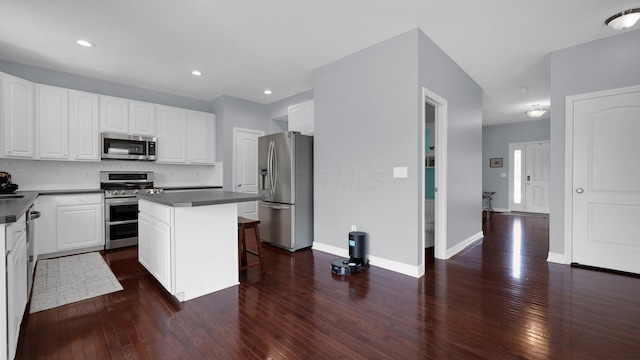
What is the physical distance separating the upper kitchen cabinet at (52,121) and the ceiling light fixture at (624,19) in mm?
6779

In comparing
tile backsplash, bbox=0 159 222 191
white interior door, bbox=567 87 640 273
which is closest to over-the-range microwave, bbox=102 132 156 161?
tile backsplash, bbox=0 159 222 191

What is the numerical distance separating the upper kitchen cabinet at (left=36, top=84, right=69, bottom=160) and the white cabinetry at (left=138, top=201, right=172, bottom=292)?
6.76 feet

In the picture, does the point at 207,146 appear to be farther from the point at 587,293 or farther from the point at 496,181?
the point at 496,181

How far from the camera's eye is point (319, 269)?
10.7 ft

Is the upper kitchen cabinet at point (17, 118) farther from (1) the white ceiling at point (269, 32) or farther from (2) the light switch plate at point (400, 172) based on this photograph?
(2) the light switch plate at point (400, 172)

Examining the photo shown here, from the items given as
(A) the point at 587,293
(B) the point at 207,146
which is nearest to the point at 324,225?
(A) the point at 587,293

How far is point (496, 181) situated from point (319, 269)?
7475mm

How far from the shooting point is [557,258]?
137 inches

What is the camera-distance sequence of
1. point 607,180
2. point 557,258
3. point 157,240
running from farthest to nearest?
point 557,258 < point 607,180 < point 157,240

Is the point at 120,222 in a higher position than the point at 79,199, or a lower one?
lower

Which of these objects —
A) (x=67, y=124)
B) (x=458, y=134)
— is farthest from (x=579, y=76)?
(x=67, y=124)

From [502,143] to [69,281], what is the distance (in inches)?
393

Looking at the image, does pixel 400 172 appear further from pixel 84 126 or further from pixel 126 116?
pixel 84 126

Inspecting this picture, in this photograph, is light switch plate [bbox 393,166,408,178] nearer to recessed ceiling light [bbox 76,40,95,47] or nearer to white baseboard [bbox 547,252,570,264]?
white baseboard [bbox 547,252,570,264]
